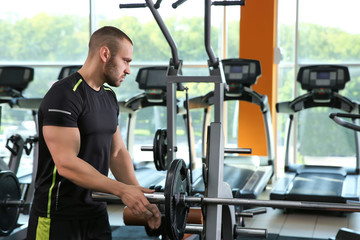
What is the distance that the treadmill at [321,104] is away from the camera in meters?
5.52

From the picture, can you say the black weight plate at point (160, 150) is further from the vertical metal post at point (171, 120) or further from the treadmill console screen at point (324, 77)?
the treadmill console screen at point (324, 77)

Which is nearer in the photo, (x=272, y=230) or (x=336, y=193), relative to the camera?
(x=272, y=230)

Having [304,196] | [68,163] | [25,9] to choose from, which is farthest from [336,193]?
[25,9]

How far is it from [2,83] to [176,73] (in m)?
3.17

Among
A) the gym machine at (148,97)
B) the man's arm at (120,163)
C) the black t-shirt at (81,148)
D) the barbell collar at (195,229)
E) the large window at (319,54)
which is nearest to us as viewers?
the black t-shirt at (81,148)

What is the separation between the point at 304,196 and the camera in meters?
5.20

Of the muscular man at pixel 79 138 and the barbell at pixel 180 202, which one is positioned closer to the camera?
the barbell at pixel 180 202

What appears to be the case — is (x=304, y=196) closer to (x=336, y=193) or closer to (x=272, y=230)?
(x=336, y=193)

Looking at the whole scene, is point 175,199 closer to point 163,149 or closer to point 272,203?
point 272,203

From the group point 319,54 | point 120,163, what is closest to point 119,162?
point 120,163

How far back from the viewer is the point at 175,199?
2010 mm

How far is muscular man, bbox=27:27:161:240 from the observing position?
6.72 ft

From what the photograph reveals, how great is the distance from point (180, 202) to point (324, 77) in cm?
421

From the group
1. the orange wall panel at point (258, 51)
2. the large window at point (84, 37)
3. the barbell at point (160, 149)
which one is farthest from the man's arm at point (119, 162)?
the large window at point (84, 37)
